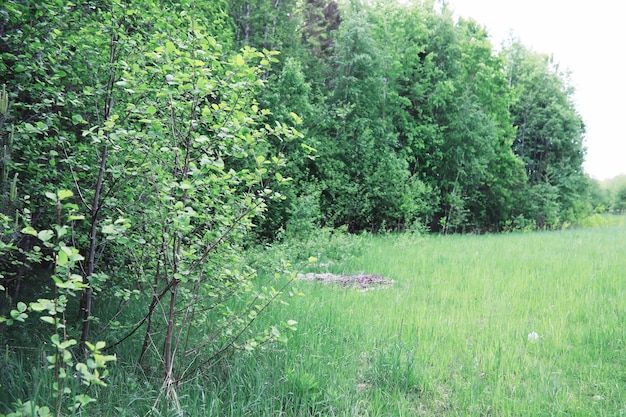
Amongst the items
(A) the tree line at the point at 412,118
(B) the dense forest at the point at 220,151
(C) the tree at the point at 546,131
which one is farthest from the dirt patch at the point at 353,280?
(C) the tree at the point at 546,131

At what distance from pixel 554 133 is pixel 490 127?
31.9ft

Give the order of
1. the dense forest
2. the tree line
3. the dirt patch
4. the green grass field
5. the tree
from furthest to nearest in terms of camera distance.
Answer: the tree
the tree line
the dirt patch
the green grass field
the dense forest

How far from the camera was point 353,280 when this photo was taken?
6875mm

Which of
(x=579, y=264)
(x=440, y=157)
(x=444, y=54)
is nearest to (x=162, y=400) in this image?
(x=579, y=264)

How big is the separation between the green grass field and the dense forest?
1.09 feet

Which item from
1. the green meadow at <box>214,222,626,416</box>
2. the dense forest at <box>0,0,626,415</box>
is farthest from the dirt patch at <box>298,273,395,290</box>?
the dense forest at <box>0,0,626,415</box>

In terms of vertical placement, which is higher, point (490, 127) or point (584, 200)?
point (490, 127)

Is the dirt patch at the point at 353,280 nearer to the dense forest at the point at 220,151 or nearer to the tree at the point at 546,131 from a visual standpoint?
the dense forest at the point at 220,151

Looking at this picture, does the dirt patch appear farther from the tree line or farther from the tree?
the tree

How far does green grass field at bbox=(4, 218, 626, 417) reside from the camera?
298cm

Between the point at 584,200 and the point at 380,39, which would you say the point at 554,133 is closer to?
the point at 584,200

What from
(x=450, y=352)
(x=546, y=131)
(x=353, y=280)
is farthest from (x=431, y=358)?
(x=546, y=131)

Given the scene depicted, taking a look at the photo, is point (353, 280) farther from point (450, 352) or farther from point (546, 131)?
point (546, 131)

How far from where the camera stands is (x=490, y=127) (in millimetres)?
18562
